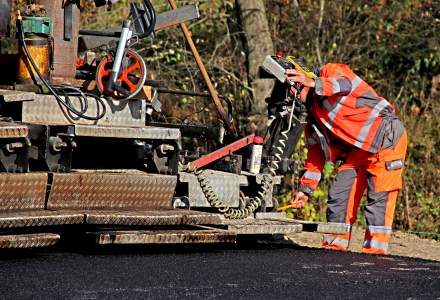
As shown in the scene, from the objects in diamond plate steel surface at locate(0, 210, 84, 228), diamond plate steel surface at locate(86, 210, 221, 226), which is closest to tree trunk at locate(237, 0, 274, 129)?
diamond plate steel surface at locate(86, 210, 221, 226)

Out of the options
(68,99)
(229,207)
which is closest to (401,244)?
(229,207)

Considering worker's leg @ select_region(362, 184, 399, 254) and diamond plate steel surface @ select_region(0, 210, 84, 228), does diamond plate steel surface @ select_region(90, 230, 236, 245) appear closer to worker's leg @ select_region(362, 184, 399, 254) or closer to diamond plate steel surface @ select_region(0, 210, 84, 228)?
diamond plate steel surface @ select_region(0, 210, 84, 228)

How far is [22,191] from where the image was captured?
641 cm

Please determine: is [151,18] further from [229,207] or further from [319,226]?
[319,226]

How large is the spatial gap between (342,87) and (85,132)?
2.14 meters

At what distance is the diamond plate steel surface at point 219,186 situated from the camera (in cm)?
731

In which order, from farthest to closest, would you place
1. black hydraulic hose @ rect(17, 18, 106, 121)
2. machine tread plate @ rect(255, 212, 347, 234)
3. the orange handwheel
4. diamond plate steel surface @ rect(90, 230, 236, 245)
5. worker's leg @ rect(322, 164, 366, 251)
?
worker's leg @ rect(322, 164, 366, 251), machine tread plate @ rect(255, 212, 347, 234), the orange handwheel, black hydraulic hose @ rect(17, 18, 106, 121), diamond plate steel surface @ rect(90, 230, 236, 245)

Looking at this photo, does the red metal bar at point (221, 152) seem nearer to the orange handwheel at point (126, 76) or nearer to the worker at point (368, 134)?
the worker at point (368, 134)

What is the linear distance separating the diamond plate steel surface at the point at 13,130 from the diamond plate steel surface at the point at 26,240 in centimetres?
66

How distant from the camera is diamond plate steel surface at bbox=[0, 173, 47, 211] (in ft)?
20.8

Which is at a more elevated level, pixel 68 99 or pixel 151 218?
pixel 68 99

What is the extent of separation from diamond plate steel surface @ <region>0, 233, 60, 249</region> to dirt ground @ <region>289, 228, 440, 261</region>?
3689mm

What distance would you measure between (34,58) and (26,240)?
1.68 meters

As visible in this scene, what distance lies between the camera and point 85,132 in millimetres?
6656
